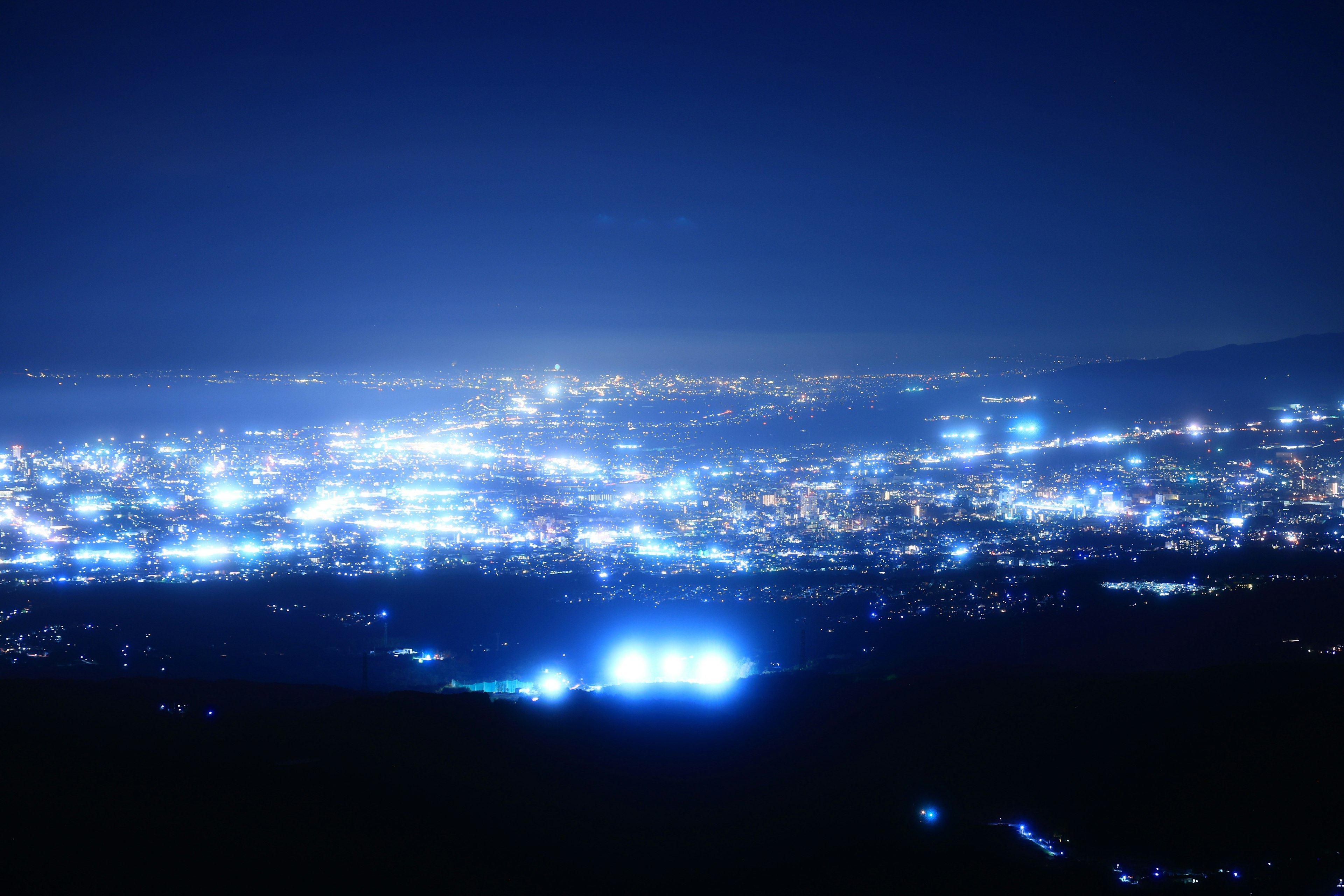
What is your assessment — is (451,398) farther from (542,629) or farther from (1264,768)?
(1264,768)

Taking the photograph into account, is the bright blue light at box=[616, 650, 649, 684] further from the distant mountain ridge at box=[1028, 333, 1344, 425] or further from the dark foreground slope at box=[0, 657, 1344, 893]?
the distant mountain ridge at box=[1028, 333, 1344, 425]

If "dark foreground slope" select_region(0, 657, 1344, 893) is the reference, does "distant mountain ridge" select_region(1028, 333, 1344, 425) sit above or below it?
above

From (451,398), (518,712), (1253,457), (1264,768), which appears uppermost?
(451,398)

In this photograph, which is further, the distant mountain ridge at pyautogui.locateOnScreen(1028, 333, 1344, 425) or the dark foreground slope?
the distant mountain ridge at pyautogui.locateOnScreen(1028, 333, 1344, 425)

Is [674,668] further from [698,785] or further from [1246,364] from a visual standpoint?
[1246,364]

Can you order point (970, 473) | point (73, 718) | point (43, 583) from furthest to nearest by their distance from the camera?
point (970, 473), point (43, 583), point (73, 718)

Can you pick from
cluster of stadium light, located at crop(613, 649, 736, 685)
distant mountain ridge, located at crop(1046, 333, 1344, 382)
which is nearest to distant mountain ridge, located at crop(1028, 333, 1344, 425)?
distant mountain ridge, located at crop(1046, 333, 1344, 382)

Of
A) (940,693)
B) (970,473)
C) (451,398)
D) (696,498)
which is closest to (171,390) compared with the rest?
(451,398)

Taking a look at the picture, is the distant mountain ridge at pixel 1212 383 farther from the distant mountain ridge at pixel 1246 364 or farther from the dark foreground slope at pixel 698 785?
the dark foreground slope at pixel 698 785
